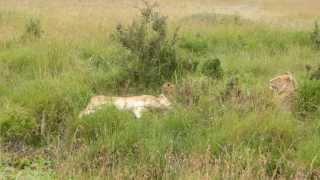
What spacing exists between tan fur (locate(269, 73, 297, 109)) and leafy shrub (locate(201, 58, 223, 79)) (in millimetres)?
1136

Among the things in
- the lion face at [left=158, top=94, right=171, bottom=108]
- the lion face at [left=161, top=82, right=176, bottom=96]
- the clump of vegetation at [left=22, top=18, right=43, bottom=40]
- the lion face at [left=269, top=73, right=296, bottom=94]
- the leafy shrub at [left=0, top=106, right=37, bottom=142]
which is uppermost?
the clump of vegetation at [left=22, top=18, right=43, bottom=40]

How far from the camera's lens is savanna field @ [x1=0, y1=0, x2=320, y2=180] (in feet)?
18.3

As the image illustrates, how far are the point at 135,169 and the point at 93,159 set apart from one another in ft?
1.48

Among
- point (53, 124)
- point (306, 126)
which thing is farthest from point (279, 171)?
point (53, 124)

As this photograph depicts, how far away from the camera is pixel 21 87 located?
25.2ft

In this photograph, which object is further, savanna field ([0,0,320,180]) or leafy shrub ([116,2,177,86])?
leafy shrub ([116,2,177,86])

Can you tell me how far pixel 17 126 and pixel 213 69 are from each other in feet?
10.2

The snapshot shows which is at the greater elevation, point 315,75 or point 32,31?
point 32,31

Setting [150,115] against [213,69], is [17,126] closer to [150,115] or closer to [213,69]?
[150,115]

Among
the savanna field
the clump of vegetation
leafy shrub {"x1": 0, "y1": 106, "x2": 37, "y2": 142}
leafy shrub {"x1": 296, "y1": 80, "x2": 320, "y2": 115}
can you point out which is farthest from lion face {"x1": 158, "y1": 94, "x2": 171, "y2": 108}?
the clump of vegetation

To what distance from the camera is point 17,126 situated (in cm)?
659

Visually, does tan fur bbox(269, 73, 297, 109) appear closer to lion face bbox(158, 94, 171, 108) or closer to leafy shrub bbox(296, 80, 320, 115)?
leafy shrub bbox(296, 80, 320, 115)

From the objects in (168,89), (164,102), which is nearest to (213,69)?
(168,89)

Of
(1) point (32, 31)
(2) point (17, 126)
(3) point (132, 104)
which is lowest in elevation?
(2) point (17, 126)
